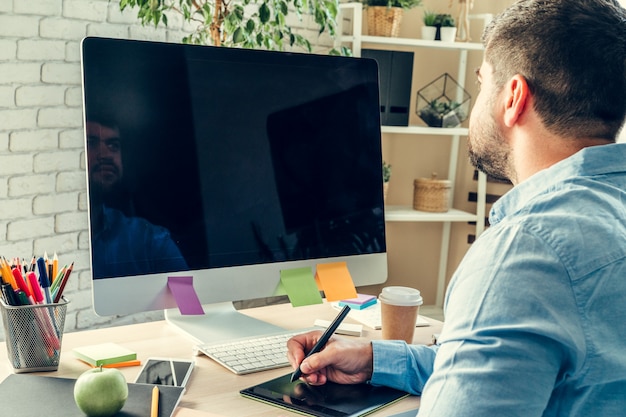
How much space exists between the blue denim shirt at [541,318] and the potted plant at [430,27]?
2.43 meters

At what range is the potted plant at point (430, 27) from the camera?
10.3 ft

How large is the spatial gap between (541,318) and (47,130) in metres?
1.99

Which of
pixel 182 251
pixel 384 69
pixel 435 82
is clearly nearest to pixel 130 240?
pixel 182 251

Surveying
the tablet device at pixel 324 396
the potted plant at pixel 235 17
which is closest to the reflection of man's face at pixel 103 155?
the tablet device at pixel 324 396

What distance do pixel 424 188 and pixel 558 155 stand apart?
2.26 m

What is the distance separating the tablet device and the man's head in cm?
47

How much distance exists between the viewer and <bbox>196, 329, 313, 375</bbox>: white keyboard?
1.18 m

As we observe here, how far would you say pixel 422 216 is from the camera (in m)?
3.17

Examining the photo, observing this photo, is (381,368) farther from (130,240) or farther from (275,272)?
(130,240)

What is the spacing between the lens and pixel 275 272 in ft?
4.30

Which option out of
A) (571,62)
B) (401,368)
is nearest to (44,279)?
(401,368)

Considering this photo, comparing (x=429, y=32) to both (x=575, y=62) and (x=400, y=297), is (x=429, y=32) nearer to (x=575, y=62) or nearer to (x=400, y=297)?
(x=400, y=297)

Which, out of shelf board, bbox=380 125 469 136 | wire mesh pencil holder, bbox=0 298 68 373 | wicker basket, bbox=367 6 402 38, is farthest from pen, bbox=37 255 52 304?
wicker basket, bbox=367 6 402 38

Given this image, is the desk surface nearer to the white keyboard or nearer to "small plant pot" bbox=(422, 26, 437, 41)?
the white keyboard
